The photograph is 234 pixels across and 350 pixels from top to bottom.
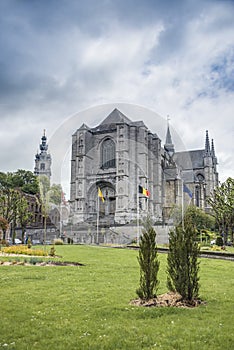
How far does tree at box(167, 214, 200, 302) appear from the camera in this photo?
9.01 meters

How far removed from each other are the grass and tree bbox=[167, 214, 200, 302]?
0.60 metres

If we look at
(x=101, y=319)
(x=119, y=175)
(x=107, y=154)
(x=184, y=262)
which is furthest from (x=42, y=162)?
(x=101, y=319)

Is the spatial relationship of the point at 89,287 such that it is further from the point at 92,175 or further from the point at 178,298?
the point at 92,175

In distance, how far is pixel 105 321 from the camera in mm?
7371

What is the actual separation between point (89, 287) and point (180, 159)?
9003cm

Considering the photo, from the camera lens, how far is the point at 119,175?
224 feet

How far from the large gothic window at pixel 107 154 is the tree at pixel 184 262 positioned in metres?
62.9

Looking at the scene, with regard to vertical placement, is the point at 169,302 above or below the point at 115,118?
below

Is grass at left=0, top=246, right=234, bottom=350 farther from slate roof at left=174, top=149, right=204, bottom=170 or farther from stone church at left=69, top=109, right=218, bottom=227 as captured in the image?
slate roof at left=174, top=149, right=204, bottom=170

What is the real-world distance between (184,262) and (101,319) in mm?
2739

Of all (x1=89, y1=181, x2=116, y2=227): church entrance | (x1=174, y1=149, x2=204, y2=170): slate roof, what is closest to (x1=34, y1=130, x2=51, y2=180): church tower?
(x1=174, y1=149, x2=204, y2=170): slate roof

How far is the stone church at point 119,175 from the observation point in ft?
221

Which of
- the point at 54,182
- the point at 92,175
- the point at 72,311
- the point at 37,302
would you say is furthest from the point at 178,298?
the point at 92,175

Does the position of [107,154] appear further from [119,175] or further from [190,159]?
[190,159]
